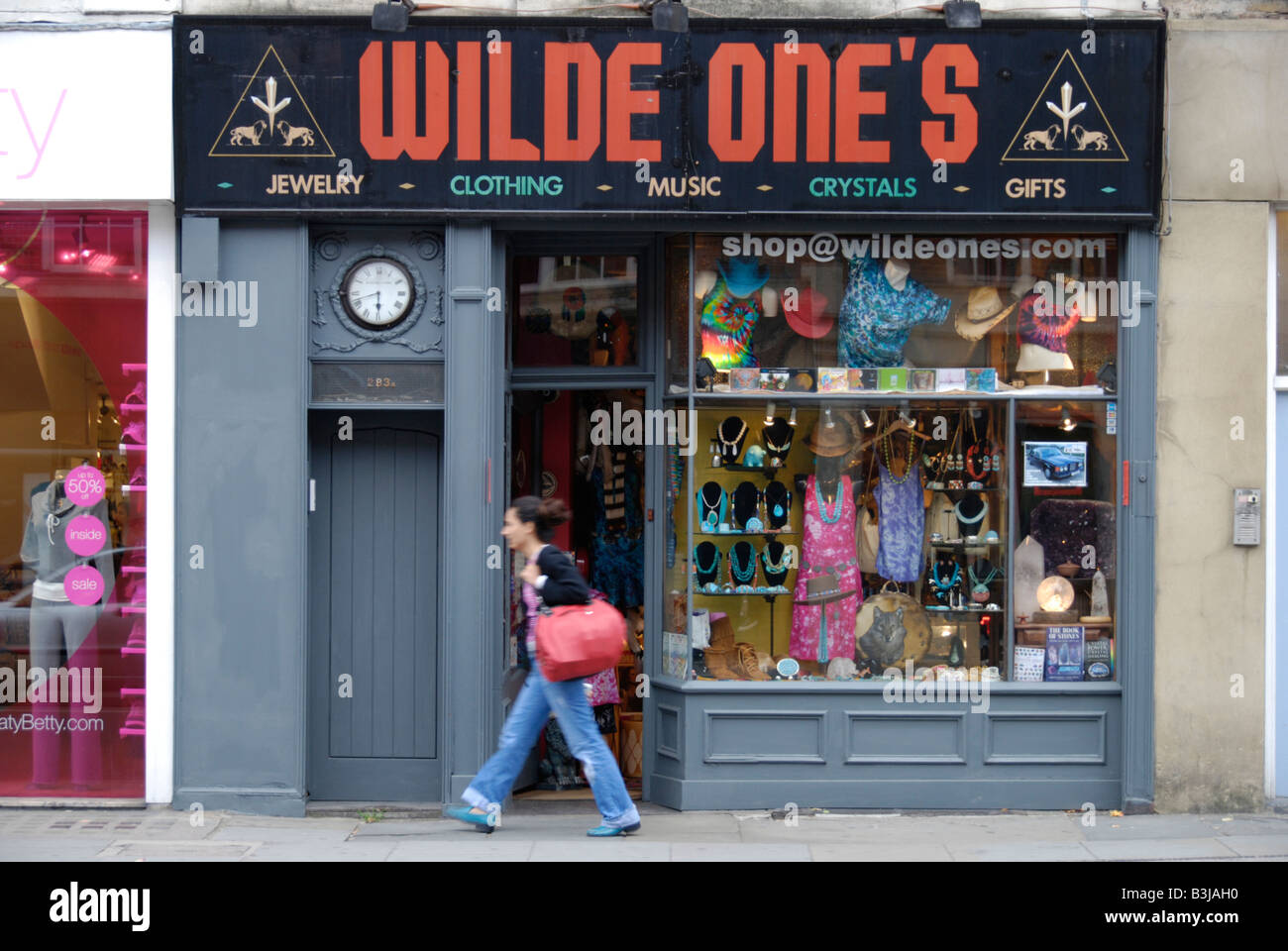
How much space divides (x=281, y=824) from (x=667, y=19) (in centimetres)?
570

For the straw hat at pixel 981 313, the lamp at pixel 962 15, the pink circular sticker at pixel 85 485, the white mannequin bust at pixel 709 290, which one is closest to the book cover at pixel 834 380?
the white mannequin bust at pixel 709 290

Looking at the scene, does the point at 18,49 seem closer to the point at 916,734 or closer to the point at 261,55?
the point at 261,55

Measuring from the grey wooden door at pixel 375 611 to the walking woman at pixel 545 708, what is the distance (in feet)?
3.90

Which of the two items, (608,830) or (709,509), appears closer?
(608,830)

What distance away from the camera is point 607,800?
7.67 m

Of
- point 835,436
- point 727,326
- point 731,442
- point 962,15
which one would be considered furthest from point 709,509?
point 962,15

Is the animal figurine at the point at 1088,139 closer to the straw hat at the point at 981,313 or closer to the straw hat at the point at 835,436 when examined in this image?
the straw hat at the point at 981,313

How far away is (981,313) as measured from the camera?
8.94 m

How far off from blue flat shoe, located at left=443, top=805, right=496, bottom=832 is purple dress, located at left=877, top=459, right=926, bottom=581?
3.15 metres

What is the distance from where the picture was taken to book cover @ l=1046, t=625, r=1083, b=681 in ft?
28.7

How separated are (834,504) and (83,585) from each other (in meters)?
5.10

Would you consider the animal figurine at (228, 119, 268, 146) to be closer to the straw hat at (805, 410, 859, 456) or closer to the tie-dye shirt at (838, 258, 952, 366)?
the tie-dye shirt at (838, 258, 952, 366)

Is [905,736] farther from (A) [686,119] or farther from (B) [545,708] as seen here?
(A) [686,119]

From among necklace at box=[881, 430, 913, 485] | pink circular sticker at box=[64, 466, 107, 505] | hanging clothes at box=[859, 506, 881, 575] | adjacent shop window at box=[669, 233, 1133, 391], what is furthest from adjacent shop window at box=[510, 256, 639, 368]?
pink circular sticker at box=[64, 466, 107, 505]
